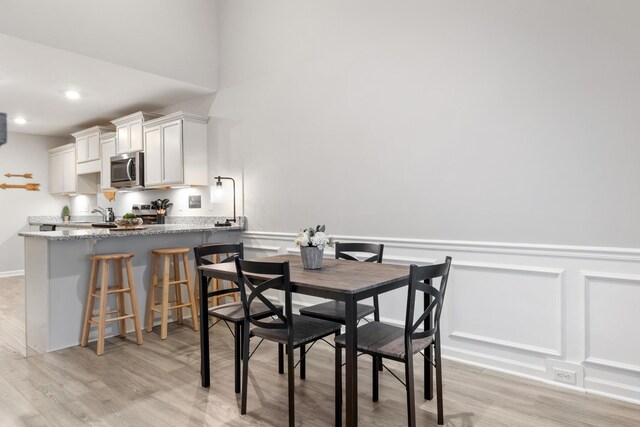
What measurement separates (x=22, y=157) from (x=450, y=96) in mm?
7558

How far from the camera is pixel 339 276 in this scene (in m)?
2.28

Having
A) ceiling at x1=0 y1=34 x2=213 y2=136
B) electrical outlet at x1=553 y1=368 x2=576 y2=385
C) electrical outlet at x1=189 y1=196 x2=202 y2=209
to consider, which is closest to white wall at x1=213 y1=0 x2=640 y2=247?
electrical outlet at x1=553 y1=368 x2=576 y2=385

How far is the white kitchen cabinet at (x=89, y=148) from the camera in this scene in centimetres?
629

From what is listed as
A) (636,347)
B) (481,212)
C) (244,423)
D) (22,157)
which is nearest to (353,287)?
(244,423)

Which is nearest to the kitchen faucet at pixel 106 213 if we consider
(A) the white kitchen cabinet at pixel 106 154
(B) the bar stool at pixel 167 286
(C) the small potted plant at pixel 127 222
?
(A) the white kitchen cabinet at pixel 106 154

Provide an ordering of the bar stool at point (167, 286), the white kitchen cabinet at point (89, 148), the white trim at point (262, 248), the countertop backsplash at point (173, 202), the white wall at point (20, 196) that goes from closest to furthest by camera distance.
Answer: the bar stool at point (167, 286), the white trim at point (262, 248), the countertop backsplash at point (173, 202), the white kitchen cabinet at point (89, 148), the white wall at point (20, 196)

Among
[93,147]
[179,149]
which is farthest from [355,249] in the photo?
[93,147]

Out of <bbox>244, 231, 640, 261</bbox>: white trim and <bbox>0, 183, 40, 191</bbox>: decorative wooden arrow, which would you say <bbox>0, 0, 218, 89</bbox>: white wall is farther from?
<bbox>0, 183, 40, 191</bbox>: decorative wooden arrow

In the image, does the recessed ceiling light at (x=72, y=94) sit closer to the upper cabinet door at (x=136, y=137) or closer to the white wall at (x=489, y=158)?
the upper cabinet door at (x=136, y=137)

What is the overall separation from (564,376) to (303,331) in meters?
1.73

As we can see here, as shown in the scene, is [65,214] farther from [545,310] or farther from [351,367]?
[545,310]

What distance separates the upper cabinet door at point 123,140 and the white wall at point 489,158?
2.69 metres

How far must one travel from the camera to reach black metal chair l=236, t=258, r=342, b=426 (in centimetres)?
208

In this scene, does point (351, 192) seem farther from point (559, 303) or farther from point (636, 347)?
point (636, 347)
